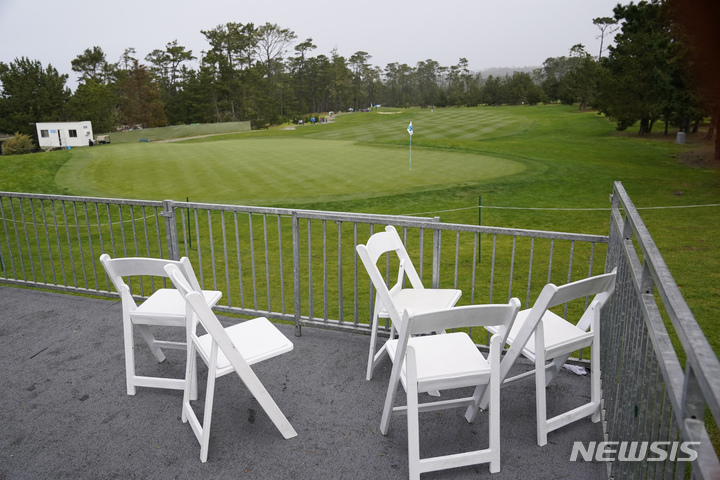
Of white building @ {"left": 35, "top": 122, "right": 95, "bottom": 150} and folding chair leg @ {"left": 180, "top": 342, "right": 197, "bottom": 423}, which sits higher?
folding chair leg @ {"left": 180, "top": 342, "right": 197, "bottom": 423}

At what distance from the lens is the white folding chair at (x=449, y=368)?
282 centimetres

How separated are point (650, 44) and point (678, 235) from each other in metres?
15.2

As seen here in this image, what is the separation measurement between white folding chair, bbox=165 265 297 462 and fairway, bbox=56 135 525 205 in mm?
11162

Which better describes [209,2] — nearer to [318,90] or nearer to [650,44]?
[318,90]

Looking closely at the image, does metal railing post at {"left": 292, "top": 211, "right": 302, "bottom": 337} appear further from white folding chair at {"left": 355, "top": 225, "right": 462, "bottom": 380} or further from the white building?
the white building

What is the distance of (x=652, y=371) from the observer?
74.4 inches

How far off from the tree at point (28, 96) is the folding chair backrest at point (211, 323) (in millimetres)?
65632

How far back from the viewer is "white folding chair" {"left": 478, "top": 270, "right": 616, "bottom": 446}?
2975mm

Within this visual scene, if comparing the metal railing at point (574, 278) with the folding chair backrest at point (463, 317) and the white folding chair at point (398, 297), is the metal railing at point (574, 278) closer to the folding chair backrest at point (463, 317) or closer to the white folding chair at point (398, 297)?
the white folding chair at point (398, 297)

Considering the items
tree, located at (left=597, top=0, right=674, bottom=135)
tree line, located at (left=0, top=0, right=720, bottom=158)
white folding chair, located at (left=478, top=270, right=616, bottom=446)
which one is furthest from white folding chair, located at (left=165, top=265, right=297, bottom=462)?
tree line, located at (left=0, top=0, right=720, bottom=158)

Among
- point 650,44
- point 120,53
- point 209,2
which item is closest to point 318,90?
point 209,2

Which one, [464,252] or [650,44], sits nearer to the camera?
[464,252]

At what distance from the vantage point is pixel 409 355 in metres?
2.82

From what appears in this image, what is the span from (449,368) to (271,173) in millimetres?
16532
